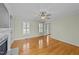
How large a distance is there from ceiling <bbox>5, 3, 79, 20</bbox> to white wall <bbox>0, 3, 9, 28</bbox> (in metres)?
0.05

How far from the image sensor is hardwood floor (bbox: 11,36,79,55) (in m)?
1.68

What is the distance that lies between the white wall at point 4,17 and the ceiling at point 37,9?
54 millimetres

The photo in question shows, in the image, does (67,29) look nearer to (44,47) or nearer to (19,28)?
(44,47)

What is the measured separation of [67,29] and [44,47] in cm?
40

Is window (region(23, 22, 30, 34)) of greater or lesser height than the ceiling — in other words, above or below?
below

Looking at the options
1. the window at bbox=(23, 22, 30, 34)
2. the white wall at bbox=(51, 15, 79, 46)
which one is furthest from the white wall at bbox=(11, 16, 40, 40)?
the white wall at bbox=(51, 15, 79, 46)

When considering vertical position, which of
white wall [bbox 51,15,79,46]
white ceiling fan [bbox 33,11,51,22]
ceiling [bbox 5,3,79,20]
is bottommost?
white wall [bbox 51,15,79,46]

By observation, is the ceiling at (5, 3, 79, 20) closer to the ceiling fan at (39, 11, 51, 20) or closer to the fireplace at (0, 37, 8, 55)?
the ceiling fan at (39, 11, 51, 20)

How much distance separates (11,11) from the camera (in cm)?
169

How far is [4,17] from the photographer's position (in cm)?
168

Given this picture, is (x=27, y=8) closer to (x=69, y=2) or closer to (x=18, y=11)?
(x=18, y=11)

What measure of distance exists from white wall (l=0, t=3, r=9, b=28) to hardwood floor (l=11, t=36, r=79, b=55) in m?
0.26

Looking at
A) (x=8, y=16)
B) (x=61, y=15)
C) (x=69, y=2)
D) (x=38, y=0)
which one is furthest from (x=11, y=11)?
(x=69, y=2)

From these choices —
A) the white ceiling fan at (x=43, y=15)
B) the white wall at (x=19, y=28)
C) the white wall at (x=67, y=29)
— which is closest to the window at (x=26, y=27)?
the white wall at (x=19, y=28)
